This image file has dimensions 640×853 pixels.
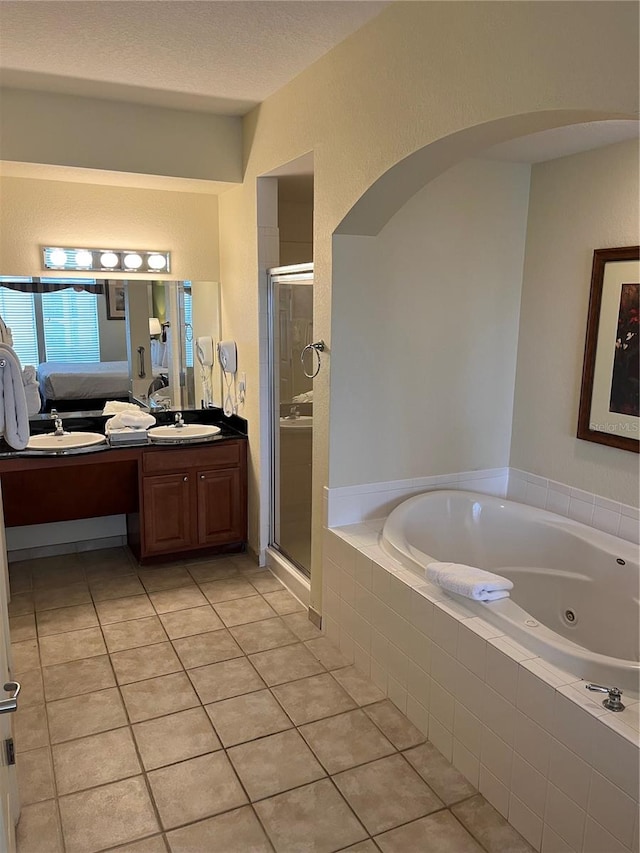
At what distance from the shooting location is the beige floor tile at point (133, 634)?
3107 millimetres

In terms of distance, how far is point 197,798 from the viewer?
2164 mm

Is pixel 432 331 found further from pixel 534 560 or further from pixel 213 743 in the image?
pixel 213 743

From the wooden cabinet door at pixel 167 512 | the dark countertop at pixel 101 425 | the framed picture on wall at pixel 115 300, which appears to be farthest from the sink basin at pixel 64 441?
the framed picture on wall at pixel 115 300

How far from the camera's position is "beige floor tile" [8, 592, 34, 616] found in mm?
3416

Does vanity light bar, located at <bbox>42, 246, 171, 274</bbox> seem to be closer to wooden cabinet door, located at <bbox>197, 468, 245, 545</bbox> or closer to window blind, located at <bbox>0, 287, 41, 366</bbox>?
window blind, located at <bbox>0, 287, 41, 366</bbox>

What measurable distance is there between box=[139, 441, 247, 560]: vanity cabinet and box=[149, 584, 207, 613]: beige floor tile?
0.34 metres

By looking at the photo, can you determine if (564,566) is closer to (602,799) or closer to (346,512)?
(346,512)

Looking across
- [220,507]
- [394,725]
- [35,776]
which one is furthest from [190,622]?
[394,725]

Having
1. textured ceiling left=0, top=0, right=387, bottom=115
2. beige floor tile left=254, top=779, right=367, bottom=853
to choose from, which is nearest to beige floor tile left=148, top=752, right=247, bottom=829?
beige floor tile left=254, top=779, right=367, bottom=853

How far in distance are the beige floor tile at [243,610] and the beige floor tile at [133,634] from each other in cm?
33

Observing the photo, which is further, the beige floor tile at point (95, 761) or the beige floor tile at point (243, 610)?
the beige floor tile at point (243, 610)

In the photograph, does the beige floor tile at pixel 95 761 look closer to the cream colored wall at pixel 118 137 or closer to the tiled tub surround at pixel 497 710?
the tiled tub surround at pixel 497 710

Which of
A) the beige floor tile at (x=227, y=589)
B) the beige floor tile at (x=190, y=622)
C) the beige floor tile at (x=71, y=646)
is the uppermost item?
the beige floor tile at (x=227, y=589)

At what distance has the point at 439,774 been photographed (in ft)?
7.45
